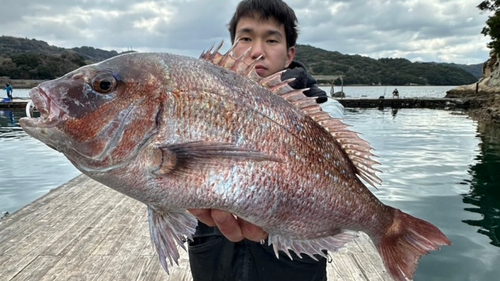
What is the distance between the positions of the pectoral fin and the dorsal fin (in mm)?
496

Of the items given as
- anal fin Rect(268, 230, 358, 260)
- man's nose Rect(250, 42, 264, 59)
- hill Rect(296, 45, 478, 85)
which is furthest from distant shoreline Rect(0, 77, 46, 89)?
anal fin Rect(268, 230, 358, 260)

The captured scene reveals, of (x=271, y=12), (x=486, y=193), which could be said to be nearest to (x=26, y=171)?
(x=271, y=12)

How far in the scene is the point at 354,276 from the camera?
414 centimetres

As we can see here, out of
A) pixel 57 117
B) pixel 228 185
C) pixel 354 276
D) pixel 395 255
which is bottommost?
pixel 354 276

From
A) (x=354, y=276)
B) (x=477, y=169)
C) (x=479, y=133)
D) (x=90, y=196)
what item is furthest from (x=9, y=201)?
(x=479, y=133)

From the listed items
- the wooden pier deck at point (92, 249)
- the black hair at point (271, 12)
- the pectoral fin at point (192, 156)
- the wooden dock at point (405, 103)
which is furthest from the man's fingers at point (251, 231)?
the wooden dock at point (405, 103)

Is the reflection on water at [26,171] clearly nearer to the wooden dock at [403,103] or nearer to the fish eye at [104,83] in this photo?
the fish eye at [104,83]

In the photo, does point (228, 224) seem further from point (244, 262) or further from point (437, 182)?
point (437, 182)

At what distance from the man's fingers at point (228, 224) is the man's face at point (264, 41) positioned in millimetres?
1301

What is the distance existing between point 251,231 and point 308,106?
0.77 metres

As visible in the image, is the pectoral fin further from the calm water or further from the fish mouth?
the calm water

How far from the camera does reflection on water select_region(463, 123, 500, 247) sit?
9348 millimetres

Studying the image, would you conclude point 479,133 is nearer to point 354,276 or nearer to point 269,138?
point 354,276

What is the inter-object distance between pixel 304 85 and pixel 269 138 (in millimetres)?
1122
